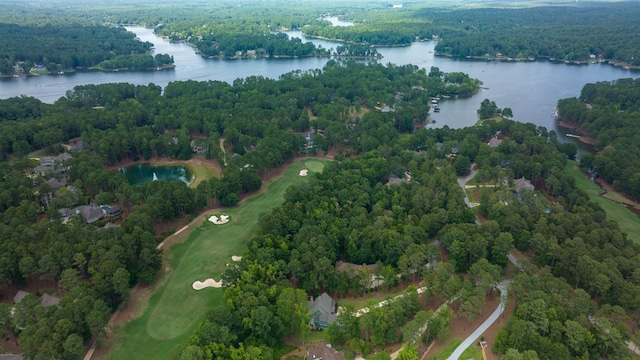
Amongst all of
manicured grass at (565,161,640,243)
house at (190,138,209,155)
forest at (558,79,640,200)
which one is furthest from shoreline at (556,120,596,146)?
house at (190,138,209,155)

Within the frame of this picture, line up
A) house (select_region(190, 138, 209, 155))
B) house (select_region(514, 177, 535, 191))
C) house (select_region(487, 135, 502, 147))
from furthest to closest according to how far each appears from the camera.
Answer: house (select_region(487, 135, 502, 147))
house (select_region(190, 138, 209, 155))
house (select_region(514, 177, 535, 191))

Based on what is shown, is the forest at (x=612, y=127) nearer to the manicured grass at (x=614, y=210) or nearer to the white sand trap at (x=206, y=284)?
the manicured grass at (x=614, y=210)

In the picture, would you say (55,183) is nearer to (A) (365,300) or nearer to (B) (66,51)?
(A) (365,300)

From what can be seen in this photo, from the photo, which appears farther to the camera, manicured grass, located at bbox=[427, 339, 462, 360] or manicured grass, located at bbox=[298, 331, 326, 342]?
manicured grass, located at bbox=[298, 331, 326, 342]

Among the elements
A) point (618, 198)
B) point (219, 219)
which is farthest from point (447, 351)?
point (618, 198)

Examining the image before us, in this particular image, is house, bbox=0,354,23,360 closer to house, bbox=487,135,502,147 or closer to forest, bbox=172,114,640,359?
forest, bbox=172,114,640,359

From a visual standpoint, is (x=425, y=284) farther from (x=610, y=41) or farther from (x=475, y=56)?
(x=610, y=41)

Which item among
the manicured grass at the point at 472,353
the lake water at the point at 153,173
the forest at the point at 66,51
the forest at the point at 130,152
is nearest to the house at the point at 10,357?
the forest at the point at 130,152
